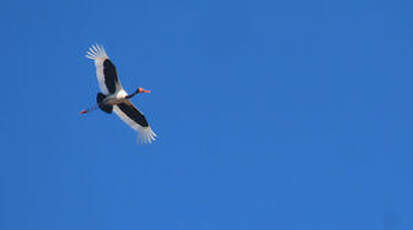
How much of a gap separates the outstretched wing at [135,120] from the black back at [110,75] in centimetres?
269

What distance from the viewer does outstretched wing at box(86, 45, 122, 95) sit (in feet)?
160

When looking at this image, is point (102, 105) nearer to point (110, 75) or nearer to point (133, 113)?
point (110, 75)

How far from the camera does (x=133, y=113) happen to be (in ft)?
170

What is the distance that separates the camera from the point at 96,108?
49812mm

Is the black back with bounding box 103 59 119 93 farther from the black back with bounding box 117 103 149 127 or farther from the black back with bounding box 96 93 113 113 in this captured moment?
the black back with bounding box 117 103 149 127

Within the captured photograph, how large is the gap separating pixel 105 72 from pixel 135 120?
4599 millimetres

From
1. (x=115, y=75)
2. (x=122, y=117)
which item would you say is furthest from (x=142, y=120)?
(x=115, y=75)

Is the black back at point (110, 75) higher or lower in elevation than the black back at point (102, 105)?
higher

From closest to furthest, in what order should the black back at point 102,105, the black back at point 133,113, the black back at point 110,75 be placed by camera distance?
the black back at point 110,75
the black back at point 102,105
the black back at point 133,113

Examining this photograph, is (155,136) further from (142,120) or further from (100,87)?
(100,87)

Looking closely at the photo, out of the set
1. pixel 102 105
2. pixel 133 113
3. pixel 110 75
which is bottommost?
pixel 102 105

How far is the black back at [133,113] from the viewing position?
51.5 meters

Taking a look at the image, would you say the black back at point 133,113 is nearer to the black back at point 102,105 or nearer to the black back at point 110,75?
the black back at point 102,105

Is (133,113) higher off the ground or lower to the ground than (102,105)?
higher
